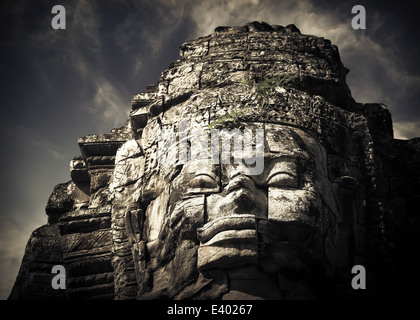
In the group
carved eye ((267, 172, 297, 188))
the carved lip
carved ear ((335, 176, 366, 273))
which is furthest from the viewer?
carved ear ((335, 176, 366, 273))

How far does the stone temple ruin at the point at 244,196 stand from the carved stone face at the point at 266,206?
0.6 inches

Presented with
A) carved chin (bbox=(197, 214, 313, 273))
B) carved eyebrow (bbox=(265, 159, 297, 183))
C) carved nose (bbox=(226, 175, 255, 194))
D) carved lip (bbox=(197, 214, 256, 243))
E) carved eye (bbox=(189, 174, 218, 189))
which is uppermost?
carved eyebrow (bbox=(265, 159, 297, 183))

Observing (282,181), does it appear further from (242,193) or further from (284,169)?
(242,193)

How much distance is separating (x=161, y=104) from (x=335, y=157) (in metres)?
2.55

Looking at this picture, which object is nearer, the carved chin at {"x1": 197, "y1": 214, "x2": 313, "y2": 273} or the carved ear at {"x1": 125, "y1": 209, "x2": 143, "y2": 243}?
the carved chin at {"x1": 197, "y1": 214, "x2": 313, "y2": 273}

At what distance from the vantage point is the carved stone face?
697 centimetres

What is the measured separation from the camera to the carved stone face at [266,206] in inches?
275

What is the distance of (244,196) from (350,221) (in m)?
1.73

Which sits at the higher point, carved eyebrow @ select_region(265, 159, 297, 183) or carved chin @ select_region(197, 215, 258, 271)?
carved eyebrow @ select_region(265, 159, 297, 183)

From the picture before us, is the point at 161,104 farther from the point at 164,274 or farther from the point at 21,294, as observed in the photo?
the point at 21,294

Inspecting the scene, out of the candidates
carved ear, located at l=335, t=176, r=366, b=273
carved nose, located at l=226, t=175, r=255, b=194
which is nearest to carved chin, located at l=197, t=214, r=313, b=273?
carved nose, located at l=226, t=175, r=255, b=194

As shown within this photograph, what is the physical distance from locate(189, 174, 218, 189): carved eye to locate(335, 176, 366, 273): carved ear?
5.52 feet

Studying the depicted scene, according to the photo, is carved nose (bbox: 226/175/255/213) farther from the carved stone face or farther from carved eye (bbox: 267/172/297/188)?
carved eye (bbox: 267/172/297/188)
